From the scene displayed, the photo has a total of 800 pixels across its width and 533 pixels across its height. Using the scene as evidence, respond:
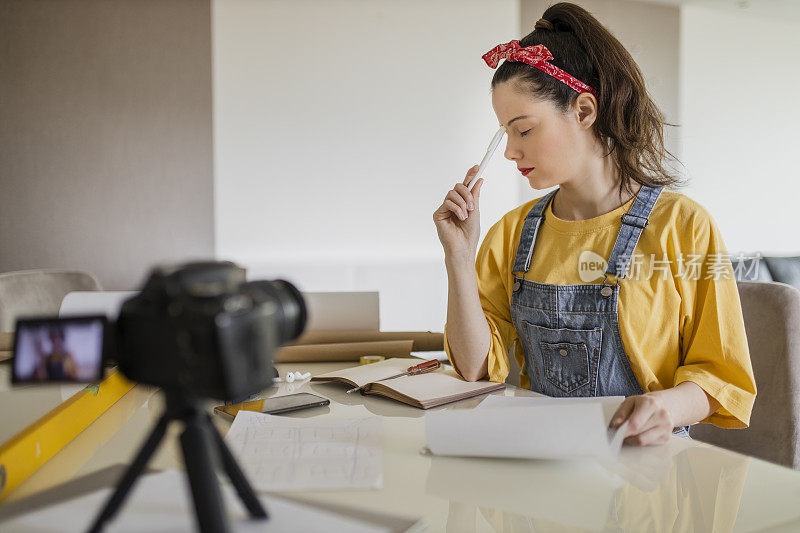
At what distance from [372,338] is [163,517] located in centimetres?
103

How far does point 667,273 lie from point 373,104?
9.06 ft

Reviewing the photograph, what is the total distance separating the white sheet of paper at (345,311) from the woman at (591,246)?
348 mm

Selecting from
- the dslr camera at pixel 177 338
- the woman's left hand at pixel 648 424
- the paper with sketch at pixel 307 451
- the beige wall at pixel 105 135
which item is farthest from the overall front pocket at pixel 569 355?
the beige wall at pixel 105 135

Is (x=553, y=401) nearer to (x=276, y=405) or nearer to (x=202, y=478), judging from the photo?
(x=276, y=405)

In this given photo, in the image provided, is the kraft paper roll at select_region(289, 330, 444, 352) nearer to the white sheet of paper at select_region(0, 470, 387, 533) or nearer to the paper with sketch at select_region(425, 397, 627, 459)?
the paper with sketch at select_region(425, 397, 627, 459)

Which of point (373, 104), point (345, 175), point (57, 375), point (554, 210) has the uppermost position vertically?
point (373, 104)

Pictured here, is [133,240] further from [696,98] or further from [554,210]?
[696,98]

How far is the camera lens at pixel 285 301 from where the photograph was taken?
17.6 inches

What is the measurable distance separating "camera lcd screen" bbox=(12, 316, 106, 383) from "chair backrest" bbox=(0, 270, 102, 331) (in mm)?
2008

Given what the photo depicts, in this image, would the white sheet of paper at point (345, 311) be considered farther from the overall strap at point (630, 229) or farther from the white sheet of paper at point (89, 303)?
the overall strap at point (630, 229)

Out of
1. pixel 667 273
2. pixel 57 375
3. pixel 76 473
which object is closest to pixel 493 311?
pixel 667 273

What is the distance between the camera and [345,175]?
3.63m

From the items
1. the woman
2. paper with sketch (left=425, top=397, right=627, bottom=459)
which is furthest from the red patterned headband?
paper with sketch (left=425, top=397, right=627, bottom=459)

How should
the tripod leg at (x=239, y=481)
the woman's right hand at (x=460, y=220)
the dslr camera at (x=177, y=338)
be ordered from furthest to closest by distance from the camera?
the woman's right hand at (x=460, y=220) < the tripod leg at (x=239, y=481) < the dslr camera at (x=177, y=338)
